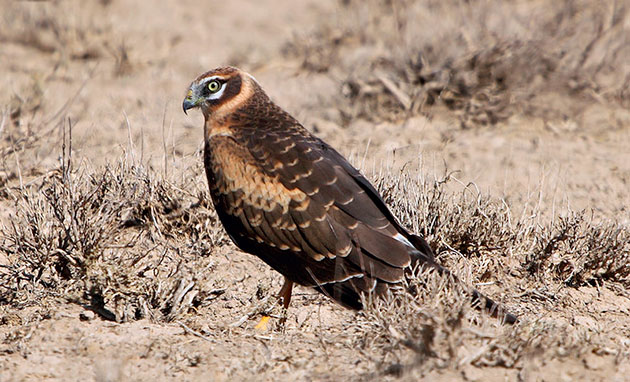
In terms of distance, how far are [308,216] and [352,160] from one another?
158cm

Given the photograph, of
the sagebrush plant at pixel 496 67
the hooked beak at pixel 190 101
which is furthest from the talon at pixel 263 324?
the sagebrush plant at pixel 496 67

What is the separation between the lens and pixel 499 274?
537 centimetres

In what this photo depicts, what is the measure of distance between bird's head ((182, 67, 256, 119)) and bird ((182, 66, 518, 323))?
358 mm

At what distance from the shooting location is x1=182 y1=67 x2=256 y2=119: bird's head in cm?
548

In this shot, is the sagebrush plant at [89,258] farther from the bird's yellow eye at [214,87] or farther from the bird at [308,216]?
the bird's yellow eye at [214,87]

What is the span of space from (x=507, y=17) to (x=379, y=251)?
5.71 metres

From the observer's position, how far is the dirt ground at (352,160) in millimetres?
4109

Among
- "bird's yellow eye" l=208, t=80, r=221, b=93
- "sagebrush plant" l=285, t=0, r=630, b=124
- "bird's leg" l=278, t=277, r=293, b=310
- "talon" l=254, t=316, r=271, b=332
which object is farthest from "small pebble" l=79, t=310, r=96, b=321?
"sagebrush plant" l=285, t=0, r=630, b=124

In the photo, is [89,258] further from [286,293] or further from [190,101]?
[190,101]

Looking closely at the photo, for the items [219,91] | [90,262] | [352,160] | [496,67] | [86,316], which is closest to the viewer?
[86,316]

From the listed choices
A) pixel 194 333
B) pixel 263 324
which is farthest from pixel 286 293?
pixel 194 333

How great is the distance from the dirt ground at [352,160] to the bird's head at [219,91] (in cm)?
57

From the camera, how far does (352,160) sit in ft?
20.2

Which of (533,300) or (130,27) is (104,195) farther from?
(130,27)
